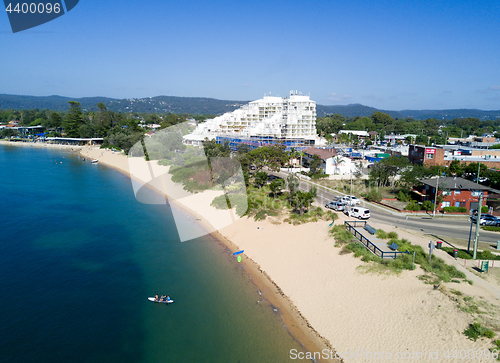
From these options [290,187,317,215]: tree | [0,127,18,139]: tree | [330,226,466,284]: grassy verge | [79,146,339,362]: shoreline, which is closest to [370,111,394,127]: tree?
[290,187,317,215]: tree

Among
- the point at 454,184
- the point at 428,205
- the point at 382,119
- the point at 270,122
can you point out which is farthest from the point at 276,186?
the point at 382,119

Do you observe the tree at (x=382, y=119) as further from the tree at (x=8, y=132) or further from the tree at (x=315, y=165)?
the tree at (x=8, y=132)

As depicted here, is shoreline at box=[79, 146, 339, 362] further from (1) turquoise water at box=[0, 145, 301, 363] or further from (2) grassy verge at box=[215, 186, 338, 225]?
(2) grassy verge at box=[215, 186, 338, 225]

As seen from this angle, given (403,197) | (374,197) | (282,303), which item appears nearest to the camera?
(282,303)

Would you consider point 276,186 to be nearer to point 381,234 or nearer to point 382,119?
point 381,234

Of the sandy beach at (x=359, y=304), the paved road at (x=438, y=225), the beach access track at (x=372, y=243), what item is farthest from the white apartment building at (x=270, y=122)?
the sandy beach at (x=359, y=304)

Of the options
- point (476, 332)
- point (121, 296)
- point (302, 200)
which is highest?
point (302, 200)
